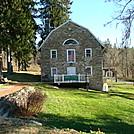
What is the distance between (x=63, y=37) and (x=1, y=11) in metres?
8.56

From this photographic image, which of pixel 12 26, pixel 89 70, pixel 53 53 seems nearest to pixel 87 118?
pixel 89 70

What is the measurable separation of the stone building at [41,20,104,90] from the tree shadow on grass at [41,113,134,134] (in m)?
12.6

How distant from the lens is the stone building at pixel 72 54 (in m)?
20.9

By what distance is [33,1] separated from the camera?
1102 inches

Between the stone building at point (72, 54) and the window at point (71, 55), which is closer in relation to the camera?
the stone building at point (72, 54)

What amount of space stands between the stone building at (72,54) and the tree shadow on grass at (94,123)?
12645 mm

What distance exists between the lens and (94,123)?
299 inches

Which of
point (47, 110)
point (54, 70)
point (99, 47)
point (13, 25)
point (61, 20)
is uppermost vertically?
point (61, 20)

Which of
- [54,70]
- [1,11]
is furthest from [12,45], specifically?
[54,70]

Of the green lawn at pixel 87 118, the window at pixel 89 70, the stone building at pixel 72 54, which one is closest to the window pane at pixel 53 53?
the stone building at pixel 72 54

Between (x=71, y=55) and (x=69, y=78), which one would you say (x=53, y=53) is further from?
(x=69, y=78)

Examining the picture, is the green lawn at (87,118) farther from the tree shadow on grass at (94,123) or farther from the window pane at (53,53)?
the window pane at (53,53)

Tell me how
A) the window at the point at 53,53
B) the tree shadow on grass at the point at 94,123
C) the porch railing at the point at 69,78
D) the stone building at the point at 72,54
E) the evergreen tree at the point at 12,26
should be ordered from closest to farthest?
the tree shadow on grass at the point at 94,123 → the porch railing at the point at 69,78 → the evergreen tree at the point at 12,26 → the stone building at the point at 72,54 → the window at the point at 53,53

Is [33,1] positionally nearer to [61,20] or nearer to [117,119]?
[61,20]
